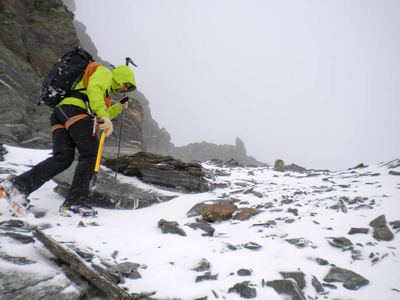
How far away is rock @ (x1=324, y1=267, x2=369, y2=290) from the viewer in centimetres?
250

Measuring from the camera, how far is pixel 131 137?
26781mm

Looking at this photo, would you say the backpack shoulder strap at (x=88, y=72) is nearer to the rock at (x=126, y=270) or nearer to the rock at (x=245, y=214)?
the rock at (x=126, y=270)

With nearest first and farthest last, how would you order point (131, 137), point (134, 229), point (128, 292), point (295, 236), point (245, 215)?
point (128, 292)
point (295, 236)
point (134, 229)
point (245, 215)
point (131, 137)

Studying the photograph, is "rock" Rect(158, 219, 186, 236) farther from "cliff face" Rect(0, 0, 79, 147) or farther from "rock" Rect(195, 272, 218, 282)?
"cliff face" Rect(0, 0, 79, 147)

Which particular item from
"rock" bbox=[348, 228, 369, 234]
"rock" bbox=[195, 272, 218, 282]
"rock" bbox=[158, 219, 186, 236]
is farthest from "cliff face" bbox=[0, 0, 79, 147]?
"rock" bbox=[348, 228, 369, 234]

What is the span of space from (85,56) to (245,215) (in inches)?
195

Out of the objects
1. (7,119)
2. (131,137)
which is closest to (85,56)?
(7,119)

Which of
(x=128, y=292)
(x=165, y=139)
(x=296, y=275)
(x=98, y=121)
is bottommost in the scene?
(x=128, y=292)

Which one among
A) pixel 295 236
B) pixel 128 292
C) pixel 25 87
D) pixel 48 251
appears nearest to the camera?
pixel 128 292

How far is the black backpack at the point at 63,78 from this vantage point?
4.25 m

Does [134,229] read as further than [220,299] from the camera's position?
Yes

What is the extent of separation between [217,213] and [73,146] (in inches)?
137

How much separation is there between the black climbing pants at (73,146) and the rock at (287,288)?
3.90m

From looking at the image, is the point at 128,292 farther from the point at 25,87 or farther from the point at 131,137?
the point at 131,137
